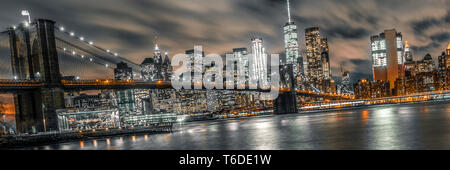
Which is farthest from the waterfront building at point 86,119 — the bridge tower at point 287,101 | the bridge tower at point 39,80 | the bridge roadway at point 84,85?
the bridge tower at point 287,101

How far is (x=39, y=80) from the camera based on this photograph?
3578 centimetres

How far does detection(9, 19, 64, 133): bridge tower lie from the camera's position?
35.0 metres

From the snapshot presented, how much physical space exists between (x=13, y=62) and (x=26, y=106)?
767cm

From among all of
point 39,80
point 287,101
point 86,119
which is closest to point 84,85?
point 86,119

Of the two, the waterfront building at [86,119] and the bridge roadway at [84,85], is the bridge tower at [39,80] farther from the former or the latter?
the bridge roadway at [84,85]

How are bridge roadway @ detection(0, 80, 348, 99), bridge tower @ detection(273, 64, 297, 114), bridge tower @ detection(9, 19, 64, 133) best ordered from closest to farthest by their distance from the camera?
bridge roadway @ detection(0, 80, 348, 99) → bridge tower @ detection(9, 19, 64, 133) → bridge tower @ detection(273, 64, 297, 114)

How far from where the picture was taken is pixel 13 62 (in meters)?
40.5

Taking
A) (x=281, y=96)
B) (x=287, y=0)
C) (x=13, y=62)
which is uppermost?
(x=287, y=0)

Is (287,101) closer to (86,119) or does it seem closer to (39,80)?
(86,119)

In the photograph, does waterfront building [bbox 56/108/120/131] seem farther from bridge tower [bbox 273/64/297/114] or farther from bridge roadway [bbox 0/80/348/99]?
bridge tower [bbox 273/64/297/114]

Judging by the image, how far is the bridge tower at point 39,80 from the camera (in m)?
35.0

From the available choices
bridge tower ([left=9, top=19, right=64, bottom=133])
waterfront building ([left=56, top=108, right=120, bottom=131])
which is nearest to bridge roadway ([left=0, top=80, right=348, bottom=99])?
bridge tower ([left=9, top=19, right=64, bottom=133])
